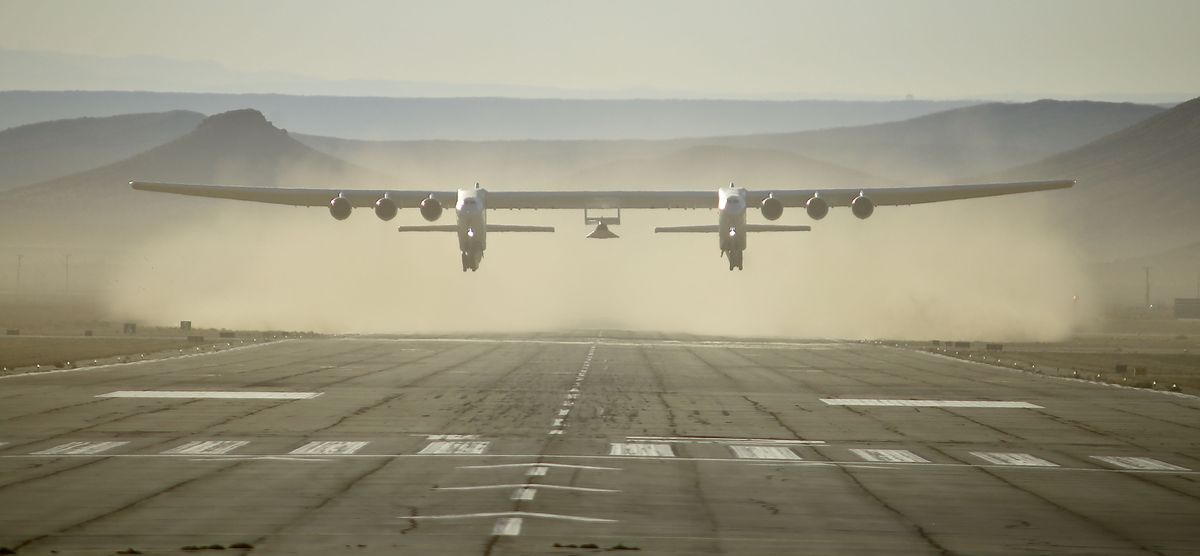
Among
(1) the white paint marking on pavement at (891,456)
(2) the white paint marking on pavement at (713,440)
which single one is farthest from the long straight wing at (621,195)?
(1) the white paint marking on pavement at (891,456)

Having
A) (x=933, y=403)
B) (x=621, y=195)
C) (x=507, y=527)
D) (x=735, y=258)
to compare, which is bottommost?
(x=507, y=527)

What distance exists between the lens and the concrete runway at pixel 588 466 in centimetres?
1670

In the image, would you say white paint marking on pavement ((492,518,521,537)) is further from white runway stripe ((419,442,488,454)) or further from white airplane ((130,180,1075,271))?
white airplane ((130,180,1075,271))

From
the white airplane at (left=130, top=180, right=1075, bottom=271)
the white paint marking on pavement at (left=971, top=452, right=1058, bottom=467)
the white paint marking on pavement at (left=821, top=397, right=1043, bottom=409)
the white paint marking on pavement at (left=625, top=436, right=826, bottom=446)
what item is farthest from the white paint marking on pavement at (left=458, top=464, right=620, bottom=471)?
A: the white airplane at (left=130, top=180, right=1075, bottom=271)

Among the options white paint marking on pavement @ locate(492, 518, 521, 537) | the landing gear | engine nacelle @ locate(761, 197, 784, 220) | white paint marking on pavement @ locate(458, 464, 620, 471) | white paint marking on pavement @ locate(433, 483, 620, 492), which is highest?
engine nacelle @ locate(761, 197, 784, 220)

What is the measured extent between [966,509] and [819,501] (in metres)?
2.04

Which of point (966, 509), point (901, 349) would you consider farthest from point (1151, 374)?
point (966, 509)

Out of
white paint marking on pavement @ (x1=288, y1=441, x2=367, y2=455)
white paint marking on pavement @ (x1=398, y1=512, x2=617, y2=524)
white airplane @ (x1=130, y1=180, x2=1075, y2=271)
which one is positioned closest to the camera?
white paint marking on pavement @ (x1=398, y1=512, x2=617, y2=524)

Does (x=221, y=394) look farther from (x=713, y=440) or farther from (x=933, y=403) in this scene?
(x=933, y=403)

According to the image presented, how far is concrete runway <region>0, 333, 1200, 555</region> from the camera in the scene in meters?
16.7

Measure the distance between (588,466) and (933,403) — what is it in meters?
17.5

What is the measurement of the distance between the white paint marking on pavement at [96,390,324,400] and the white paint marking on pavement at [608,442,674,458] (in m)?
13.3

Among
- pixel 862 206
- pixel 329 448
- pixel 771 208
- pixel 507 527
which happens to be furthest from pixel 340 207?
pixel 507 527

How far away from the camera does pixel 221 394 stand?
3812 centimetres
